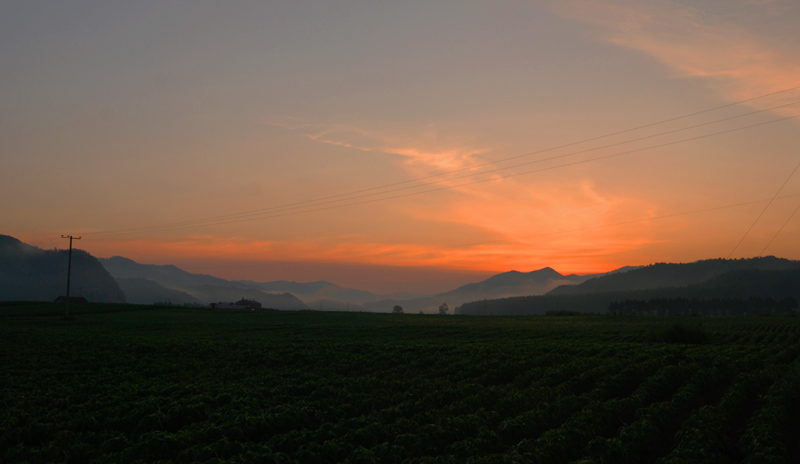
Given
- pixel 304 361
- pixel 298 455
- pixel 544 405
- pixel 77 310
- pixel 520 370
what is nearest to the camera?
pixel 298 455

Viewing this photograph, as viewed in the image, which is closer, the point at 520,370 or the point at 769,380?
the point at 769,380

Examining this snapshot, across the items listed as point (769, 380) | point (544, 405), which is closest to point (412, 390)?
point (544, 405)

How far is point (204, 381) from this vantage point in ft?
82.0

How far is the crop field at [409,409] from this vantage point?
12.8 meters

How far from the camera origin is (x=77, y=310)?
9950 cm

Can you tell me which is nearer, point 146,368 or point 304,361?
point 146,368

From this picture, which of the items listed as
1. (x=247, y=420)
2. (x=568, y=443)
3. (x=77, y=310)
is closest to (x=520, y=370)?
(x=568, y=443)

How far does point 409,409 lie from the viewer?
1775 cm

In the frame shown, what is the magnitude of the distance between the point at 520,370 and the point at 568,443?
13974 millimetres

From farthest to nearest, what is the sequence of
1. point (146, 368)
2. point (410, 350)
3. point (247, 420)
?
point (410, 350), point (146, 368), point (247, 420)

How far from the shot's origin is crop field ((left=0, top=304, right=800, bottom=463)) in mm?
12844

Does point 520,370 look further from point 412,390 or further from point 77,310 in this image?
point 77,310

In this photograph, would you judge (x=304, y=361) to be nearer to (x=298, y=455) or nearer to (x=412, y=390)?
(x=412, y=390)

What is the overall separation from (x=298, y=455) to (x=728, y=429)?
13784mm
